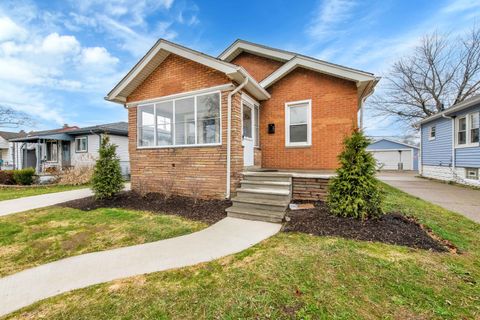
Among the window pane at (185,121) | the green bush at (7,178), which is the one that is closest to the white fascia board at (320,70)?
the window pane at (185,121)

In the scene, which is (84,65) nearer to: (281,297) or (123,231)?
(123,231)

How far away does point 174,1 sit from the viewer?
10000mm

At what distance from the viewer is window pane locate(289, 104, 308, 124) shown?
7.64 m

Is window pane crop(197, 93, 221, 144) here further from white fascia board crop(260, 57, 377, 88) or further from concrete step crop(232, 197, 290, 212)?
white fascia board crop(260, 57, 377, 88)

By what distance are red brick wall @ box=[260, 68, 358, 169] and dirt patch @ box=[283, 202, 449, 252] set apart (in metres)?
2.97

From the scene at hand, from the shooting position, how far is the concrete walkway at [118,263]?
251 cm

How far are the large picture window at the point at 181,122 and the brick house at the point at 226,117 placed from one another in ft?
0.11

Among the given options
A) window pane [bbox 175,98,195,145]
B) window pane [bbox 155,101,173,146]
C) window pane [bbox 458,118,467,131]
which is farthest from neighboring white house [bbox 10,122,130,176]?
window pane [bbox 458,118,467,131]

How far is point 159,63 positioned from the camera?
24.1ft

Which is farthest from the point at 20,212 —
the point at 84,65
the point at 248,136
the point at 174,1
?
the point at 84,65

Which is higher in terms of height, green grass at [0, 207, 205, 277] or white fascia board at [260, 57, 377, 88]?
white fascia board at [260, 57, 377, 88]

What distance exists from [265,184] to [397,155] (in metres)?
28.1

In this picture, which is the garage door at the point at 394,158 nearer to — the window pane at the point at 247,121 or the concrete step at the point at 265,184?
the window pane at the point at 247,121

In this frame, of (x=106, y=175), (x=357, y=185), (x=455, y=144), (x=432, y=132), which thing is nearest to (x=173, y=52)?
(x=106, y=175)
